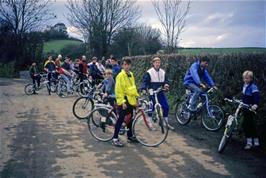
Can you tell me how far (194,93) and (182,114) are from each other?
92 centimetres

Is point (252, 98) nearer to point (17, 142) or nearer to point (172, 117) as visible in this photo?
point (172, 117)

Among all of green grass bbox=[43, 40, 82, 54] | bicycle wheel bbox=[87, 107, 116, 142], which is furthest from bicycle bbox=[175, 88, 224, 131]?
green grass bbox=[43, 40, 82, 54]

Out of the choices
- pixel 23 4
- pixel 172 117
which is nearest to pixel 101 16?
pixel 23 4

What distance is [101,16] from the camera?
39.8 metres

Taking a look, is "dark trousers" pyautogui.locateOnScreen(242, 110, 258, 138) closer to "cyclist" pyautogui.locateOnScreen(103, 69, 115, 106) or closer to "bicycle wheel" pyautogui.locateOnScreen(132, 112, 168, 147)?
"bicycle wheel" pyautogui.locateOnScreen(132, 112, 168, 147)

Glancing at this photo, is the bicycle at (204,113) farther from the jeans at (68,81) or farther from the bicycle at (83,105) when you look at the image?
the jeans at (68,81)

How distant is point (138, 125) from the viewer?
8.84m

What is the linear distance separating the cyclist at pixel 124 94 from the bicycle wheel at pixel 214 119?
2.84 meters

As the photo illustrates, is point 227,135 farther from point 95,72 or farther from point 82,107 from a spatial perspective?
point 95,72

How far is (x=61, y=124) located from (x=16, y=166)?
4348 millimetres

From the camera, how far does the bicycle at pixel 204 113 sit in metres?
10.4

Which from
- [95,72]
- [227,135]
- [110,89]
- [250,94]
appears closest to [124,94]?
[110,89]

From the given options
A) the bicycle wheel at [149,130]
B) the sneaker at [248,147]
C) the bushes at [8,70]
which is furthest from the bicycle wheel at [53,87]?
the bushes at [8,70]

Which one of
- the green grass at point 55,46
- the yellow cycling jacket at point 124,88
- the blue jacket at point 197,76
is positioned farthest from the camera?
the green grass at point 55,46
